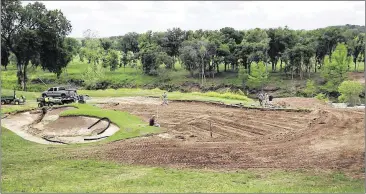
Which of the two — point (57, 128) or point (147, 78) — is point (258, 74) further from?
point (57, 128)

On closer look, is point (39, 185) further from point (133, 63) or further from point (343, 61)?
point (133, 63)

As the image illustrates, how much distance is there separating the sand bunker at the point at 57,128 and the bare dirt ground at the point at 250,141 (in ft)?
11.8

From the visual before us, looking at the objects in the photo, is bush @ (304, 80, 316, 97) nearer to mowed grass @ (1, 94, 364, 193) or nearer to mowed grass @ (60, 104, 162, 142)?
mowed grass @ (60, 104, 162, 142)

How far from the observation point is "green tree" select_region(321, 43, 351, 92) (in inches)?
2731

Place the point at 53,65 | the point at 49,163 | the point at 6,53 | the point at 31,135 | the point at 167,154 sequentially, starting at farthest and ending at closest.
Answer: the point at 53,65 < the point at 6,53 < the point at 31,135 < the point at 167,154 < the point at 49,163

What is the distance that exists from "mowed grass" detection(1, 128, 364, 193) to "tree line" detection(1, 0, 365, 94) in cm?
4004

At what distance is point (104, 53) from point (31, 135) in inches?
2768

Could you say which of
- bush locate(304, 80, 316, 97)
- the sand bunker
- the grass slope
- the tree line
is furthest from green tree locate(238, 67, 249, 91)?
the sand bunker

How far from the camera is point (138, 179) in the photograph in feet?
62.2

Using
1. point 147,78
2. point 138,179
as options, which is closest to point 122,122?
Result: point 138,179

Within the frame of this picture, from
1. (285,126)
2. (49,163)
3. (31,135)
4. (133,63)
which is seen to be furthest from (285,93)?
(49,163)

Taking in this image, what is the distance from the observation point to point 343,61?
69.6m

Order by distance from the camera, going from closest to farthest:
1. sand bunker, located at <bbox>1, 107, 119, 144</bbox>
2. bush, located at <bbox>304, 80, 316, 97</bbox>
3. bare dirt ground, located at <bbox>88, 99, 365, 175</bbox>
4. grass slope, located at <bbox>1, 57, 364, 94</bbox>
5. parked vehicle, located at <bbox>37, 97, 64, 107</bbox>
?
bare dirt ground, located at <bbox>88, 99, 365, 175</bbox> < sand bunker, located at <bbox>1, 107, 119, 144</bbox> < parked vehicle, located at <bbox>37, 97, 64, 107</bbox> < bush, located at <bbox>304, 80, 316, 97</bbox> < grass slope, located at <bbox>1, 57, 364, 94</bbox>

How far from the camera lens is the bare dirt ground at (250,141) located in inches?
883
